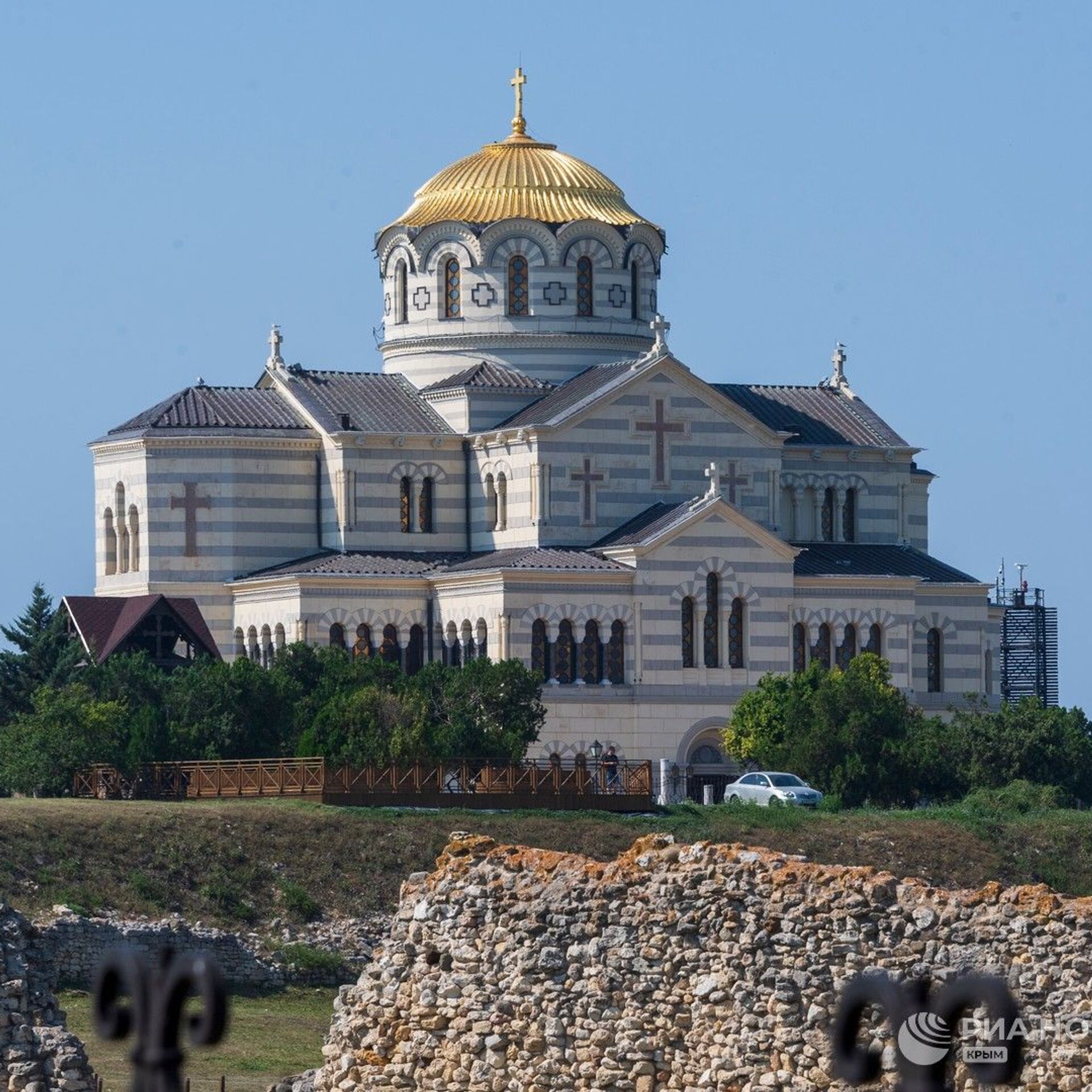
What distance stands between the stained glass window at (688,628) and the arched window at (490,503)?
5.43 metres

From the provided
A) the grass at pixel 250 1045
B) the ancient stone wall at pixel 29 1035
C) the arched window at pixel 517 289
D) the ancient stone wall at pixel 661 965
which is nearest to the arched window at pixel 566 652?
the arched window at pixel 517 289

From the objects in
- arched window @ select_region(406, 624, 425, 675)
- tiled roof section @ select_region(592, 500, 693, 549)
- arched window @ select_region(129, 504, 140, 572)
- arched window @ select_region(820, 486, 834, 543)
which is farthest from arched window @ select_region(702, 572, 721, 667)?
arched window @ select_region(129, 504, 140, 572)

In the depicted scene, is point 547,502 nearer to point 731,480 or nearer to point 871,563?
point 731,480

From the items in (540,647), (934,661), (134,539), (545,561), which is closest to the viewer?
(540,647)

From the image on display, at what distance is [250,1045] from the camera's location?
119 feet

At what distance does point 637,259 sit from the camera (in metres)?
77.8

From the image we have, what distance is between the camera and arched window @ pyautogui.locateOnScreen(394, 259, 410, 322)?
256 feet

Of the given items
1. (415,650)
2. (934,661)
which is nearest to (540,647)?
(415,650)

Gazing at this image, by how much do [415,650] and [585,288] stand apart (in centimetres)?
1076

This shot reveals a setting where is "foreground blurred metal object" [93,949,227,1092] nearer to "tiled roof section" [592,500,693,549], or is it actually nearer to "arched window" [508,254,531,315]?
"tiled roof section" [592,500,693,549]

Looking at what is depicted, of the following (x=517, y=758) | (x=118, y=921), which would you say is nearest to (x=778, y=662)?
(x=517, y=758)

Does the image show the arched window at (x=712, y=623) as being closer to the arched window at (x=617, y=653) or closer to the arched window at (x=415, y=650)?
the arched window at (x=617, y=653)

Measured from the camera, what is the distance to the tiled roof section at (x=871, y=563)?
Result: 74188 mm

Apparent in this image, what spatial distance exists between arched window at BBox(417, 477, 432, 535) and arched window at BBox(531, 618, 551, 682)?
6.37 metres
